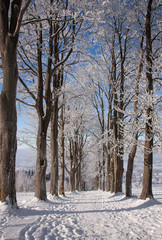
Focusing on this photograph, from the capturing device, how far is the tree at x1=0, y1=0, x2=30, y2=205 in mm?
4895

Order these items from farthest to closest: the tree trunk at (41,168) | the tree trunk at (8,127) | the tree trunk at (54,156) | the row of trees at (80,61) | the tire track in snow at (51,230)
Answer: the tree trunk at (54,156) → the tree trunk at (41,168) → the row of trees at (80,61) → the tree trunk at (8,127) → the tire track in snow at (51,230)

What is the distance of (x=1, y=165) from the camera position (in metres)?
4.89

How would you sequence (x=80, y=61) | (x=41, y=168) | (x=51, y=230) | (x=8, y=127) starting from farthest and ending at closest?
(x=80, y=61), (x=41, y=168), (x=8, y=127), (x=51, y=230)

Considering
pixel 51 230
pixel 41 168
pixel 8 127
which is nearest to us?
pixel 51 230

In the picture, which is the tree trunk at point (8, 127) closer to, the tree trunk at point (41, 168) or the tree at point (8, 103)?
the tree at point (8, 103)

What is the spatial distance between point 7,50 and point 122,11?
312 inches

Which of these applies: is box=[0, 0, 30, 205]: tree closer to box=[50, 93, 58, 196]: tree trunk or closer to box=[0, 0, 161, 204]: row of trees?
box=[0, 0, 161, 204]: row of trees

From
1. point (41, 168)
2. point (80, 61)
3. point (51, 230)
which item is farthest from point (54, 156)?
point (51, 230)

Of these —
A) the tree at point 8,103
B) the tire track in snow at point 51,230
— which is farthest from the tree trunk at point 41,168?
the tire track in snow at point 51,230

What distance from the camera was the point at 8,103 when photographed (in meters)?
5.05

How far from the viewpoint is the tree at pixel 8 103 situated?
489cm

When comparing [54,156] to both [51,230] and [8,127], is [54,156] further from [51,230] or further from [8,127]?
[51,230]

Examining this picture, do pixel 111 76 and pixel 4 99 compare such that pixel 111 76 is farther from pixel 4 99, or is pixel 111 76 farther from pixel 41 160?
pixel 4 99

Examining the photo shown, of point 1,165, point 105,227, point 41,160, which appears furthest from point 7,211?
point 41,160
